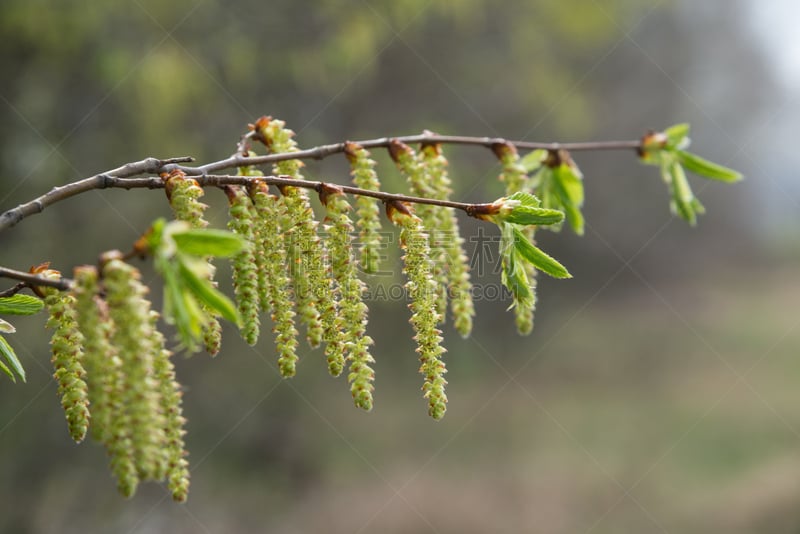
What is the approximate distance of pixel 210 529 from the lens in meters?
5.95

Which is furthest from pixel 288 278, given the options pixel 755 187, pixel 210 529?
pixel 755 187

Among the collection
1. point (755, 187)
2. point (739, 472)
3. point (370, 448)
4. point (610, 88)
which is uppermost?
point (755, 187)

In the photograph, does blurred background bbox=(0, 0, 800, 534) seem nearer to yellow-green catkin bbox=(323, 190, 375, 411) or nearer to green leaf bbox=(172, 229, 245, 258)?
yellow-green catkin bbox=(323, 190, 375, 411)

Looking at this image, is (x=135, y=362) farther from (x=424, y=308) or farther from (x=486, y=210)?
(x=486, y=210)

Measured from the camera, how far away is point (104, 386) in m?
0.70

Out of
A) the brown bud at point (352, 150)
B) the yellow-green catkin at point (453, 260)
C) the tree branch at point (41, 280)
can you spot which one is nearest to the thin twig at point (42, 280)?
the tree branch at point (41, 280)

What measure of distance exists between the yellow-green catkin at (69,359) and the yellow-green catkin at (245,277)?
223mm

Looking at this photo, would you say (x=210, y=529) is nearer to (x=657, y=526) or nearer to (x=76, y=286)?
(x=657, y=526)

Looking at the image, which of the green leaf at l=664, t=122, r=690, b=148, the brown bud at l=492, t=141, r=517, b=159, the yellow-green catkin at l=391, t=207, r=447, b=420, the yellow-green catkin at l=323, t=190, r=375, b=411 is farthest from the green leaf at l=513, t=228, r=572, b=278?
the green leaf at l=664, t=122, r=690, b=148

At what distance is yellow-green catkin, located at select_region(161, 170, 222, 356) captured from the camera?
909 mm

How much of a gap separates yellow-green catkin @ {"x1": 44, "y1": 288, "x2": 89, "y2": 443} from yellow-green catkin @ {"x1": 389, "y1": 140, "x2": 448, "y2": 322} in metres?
0.55

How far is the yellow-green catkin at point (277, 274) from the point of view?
93cm

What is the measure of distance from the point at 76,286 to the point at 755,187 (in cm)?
1815

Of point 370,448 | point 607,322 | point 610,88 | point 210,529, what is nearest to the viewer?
point 210,529
